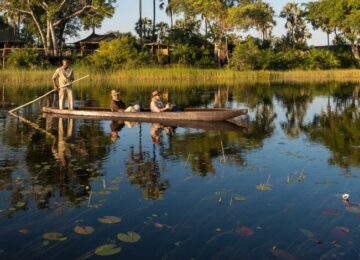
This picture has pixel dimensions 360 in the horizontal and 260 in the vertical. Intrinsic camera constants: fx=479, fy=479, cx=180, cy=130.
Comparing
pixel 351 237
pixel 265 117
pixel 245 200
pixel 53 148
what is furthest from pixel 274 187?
pixel 265 117

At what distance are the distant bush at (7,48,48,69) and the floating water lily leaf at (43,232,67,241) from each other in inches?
1496

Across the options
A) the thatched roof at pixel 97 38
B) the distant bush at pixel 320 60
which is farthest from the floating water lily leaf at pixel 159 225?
the distant bush at pixel 320 60

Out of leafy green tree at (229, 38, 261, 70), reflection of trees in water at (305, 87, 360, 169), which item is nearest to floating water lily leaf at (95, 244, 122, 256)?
reflection of trees in water at (305, 87, 360, 169)

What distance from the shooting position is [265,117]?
1717 centimetres

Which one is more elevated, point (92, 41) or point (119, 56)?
point (92, 41)

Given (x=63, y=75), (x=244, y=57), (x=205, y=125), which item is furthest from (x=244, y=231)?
(x=244, y=57)

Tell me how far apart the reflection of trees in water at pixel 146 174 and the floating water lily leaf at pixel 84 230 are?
4.62 feet

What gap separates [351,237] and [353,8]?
196ft

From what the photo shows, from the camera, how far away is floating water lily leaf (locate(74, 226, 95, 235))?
5556 millimetres

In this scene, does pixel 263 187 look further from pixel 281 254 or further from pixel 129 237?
pixel 129 237

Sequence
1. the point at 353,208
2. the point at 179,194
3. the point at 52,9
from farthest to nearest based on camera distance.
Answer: the point at 52,9 → the point at 179,194 → the point at 353,208

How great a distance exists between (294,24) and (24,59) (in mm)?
39986

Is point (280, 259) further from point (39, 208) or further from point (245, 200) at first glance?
point (39, 208)

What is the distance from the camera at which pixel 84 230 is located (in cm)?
561
